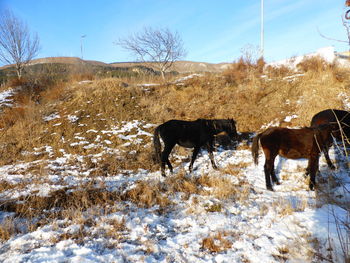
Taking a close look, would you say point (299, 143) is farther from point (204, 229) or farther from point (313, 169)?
point (204, 229)

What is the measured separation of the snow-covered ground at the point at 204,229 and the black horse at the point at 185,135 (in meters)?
1.17

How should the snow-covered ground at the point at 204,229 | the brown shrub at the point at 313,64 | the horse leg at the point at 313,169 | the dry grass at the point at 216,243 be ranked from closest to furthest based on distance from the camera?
the snow-covered ground at the point at 204,229
the dry grass at the point at 216,243
the horse leg at the point at 313,169
the brown shrub at the point at 313,64

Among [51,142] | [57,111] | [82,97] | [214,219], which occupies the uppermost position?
[82,97]

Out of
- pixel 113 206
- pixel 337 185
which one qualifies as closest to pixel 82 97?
pixel 113 206

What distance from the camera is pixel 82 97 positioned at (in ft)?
36.6

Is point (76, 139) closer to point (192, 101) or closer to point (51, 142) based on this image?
point (51, 142)

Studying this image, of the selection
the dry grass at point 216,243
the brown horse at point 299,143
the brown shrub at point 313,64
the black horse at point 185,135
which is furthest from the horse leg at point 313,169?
the brown shrub at point 313,64

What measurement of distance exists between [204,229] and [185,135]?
3255 mm

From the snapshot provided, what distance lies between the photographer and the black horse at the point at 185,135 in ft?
18.4

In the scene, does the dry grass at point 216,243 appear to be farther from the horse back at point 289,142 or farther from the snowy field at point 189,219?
the horse back at point 289,142

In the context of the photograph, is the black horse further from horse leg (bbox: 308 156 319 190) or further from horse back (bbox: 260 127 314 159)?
horse leg (bbox: 308 156 319 190)

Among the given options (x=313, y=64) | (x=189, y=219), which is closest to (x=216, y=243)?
(x=189, y=219)

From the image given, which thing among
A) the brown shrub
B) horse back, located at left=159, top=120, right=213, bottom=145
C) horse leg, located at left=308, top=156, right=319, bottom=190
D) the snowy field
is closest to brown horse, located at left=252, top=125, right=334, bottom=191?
horse leg, located at left=308, top=156, right=319, bottom=190

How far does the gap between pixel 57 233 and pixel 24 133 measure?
7.80 m
